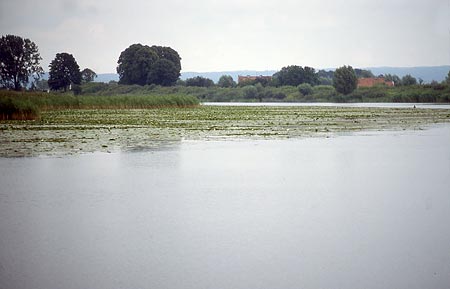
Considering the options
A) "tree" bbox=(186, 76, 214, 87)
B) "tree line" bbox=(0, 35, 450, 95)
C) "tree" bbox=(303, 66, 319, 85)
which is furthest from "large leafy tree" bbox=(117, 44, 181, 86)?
"tree" bbox=(303, 66, 319, 85)

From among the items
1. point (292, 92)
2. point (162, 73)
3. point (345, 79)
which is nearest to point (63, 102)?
point (345, 79)

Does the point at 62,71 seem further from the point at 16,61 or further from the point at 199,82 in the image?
the point at 199,82

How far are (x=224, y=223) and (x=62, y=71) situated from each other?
77.9 metres

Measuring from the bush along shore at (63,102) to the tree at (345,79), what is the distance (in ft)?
112

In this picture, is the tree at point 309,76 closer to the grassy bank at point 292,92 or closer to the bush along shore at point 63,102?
the grassy bank at point 292,92

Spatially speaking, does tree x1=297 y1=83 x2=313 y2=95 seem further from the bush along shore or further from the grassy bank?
the bush along shore

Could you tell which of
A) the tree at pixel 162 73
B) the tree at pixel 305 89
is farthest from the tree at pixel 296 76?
the tree at pixel 162 73

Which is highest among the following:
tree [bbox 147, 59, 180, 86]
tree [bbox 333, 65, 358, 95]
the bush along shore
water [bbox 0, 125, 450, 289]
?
tree [bbox 147, 59, 180, 86]

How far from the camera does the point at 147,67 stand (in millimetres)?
96562

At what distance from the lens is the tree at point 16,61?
67438 millimetres

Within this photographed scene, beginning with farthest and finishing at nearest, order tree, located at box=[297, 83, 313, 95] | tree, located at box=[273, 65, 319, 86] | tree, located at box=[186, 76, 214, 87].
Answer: tree, located at box=[186, 76, 214, 87]
tree, located at box=[273, 65, 319, 86]
tree, located at box=[297, 83, 313, 95]

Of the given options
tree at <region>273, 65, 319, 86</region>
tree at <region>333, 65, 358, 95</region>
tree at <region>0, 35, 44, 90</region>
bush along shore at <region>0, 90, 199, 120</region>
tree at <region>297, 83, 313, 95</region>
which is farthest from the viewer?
tree at <region>273, 65, 319, 86</region>

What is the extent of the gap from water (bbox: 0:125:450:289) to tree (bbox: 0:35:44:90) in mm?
58148

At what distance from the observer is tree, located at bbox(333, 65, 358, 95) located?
83.2 meters
